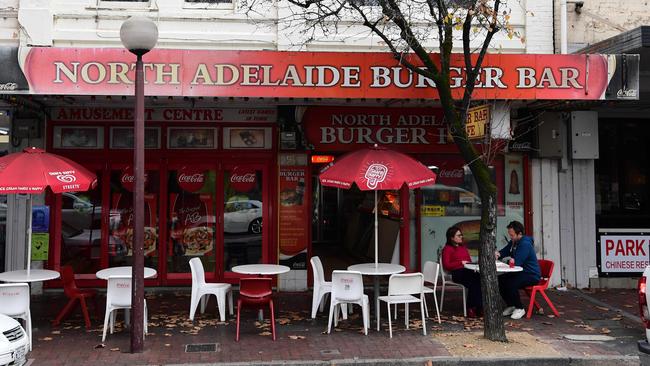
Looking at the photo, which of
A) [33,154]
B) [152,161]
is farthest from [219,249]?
[33,154]

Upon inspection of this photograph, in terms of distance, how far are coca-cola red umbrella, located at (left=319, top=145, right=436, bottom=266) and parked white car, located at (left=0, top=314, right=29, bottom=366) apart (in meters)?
4.34

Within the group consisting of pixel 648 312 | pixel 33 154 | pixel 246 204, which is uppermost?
pixel 33 154

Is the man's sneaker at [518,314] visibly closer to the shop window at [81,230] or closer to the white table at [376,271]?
the white table at [376,271]

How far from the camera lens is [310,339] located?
771 cm

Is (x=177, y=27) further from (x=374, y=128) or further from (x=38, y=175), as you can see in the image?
(x=38, y=175)

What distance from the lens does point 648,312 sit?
682 centimetres

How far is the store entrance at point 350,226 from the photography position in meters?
11.9

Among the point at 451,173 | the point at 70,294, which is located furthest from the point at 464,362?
the point at 70,294

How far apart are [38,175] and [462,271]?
6366 mm

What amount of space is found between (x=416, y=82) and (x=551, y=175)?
4.01 m

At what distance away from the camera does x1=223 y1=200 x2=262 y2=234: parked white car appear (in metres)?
11.2

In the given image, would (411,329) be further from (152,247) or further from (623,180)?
(623,180)

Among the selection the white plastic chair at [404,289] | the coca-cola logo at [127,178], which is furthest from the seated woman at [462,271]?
the coca-cola logo at [127,178]

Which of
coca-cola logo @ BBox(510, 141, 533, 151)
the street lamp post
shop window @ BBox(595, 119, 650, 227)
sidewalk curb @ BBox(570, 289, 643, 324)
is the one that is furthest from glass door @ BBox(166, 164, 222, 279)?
shop window @ BBox(595, 119, 650, 227)
